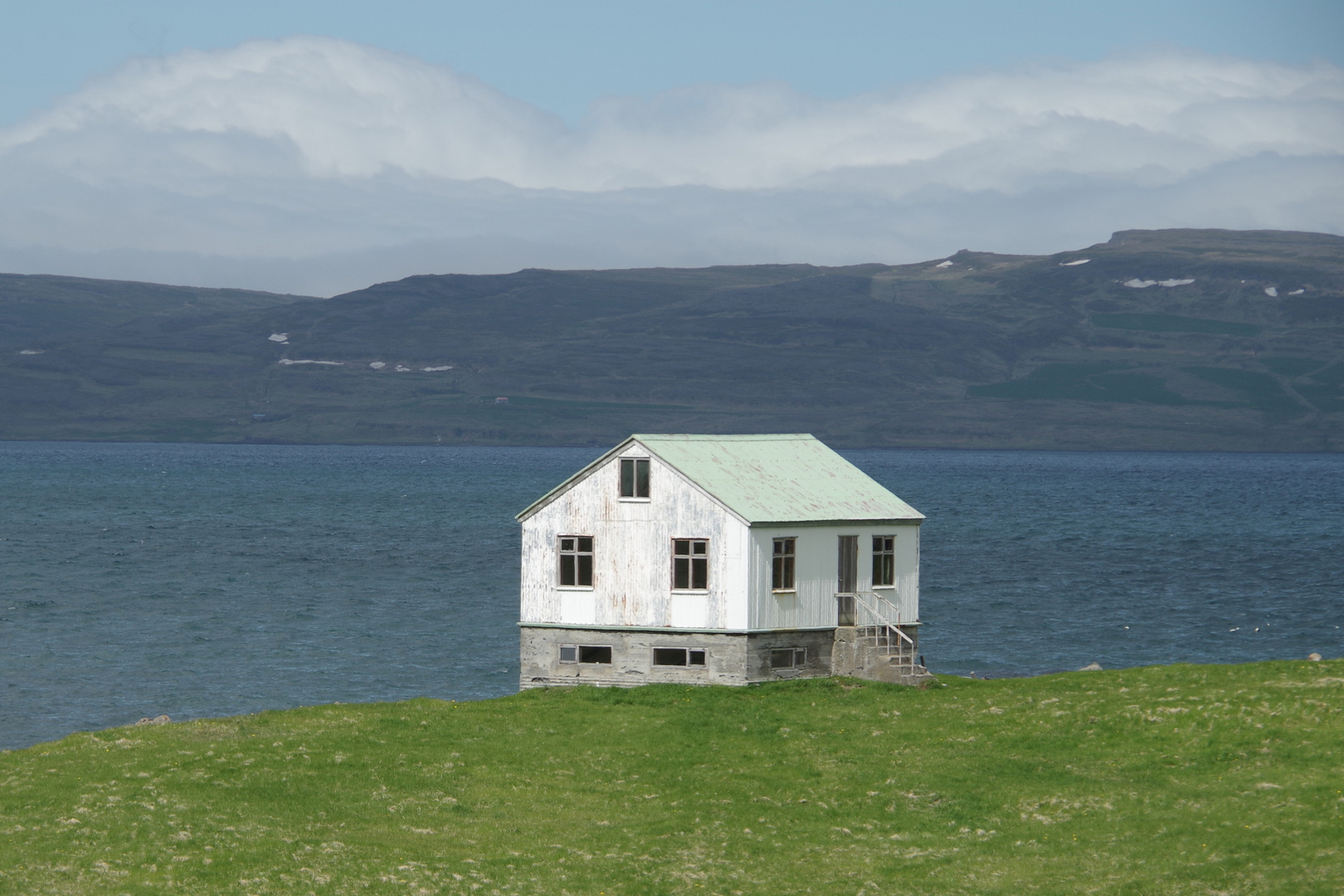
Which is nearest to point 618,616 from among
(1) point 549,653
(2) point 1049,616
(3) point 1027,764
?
(1) point 549,653

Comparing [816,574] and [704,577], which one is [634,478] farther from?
[816,574]

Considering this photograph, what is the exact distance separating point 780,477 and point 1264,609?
196ft

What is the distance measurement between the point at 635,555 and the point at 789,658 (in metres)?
6.02

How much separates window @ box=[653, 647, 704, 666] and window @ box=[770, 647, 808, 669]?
2.32 metres

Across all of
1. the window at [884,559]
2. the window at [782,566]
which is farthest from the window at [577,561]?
the window at [884,559]

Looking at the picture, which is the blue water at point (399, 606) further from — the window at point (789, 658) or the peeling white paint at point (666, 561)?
the window at point (789, 658)

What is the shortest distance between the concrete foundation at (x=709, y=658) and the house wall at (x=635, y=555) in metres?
0.43

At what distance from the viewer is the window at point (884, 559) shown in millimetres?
52000

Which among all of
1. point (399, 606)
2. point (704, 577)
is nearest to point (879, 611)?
point (704, 577)

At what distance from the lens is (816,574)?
50.3m

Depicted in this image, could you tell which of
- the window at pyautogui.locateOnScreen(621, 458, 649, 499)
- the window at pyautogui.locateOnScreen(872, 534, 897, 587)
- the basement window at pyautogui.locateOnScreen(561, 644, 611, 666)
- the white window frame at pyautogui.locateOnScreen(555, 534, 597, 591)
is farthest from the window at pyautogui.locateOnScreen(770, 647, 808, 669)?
the window at pyautogui.locateOnScreen(621, 458, 649, 499)

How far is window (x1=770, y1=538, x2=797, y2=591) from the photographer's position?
49.3m

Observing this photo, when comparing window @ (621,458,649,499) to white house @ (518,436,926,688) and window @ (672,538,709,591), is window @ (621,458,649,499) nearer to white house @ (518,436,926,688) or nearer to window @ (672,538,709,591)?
white house @ (518,436,926,688)

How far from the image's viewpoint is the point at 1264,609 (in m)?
100
